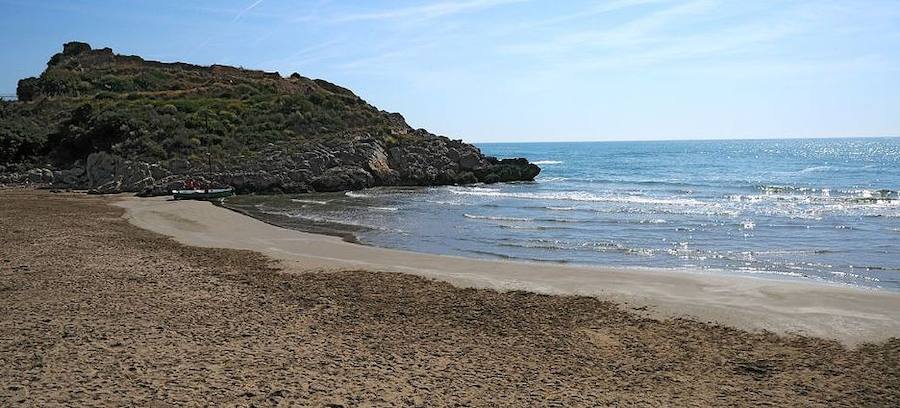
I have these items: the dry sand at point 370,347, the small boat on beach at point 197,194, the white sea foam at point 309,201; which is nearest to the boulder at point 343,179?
the white sea foam at point 309,201

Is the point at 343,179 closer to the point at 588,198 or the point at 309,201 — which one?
the point at 309,201

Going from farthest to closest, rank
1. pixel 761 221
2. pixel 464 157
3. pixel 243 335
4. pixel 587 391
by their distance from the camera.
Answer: pixel 464 157 → pixel 761 221 → pixel 243 335 → pixel 587 391

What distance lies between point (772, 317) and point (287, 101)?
156 ft

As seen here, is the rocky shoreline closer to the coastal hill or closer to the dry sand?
the coastal hill

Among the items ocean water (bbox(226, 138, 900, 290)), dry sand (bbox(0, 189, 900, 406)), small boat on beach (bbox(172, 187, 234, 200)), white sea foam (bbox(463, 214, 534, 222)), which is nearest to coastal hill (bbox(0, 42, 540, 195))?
small boat on beach (bbox(172, 187, 234, 200))

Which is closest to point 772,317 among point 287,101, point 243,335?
point 243,335

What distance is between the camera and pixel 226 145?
143ft

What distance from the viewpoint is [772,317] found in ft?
35.1

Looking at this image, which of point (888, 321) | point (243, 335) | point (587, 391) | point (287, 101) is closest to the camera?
point (587, 391)

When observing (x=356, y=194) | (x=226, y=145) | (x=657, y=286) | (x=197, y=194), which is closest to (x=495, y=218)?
(x=356, y=194)

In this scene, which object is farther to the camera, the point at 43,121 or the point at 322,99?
the point at 322,99

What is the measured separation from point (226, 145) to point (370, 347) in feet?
125

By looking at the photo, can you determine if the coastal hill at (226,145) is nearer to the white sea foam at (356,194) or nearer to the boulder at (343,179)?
the boulder at (343,179)

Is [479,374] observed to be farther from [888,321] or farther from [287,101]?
[287,101]
